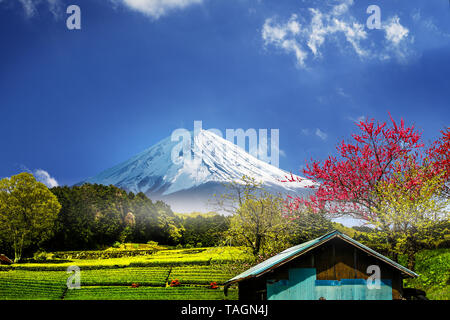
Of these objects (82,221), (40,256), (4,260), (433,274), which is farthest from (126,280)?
(82,221)

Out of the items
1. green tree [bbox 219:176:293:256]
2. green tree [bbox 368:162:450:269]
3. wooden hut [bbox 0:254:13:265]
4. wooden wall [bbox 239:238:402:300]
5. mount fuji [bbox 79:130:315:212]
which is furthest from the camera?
mount fuji [bbox 79:130:315:212]

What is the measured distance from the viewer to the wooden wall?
1523 centimetres

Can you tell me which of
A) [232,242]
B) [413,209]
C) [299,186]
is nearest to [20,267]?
[232,242]

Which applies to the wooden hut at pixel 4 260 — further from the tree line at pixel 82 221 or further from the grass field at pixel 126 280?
the tree line at pixel 82 221

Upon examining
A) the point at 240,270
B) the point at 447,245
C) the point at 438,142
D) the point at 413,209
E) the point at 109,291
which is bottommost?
the point at 109,291

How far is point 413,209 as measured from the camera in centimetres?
2369

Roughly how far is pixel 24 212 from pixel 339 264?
182 feet

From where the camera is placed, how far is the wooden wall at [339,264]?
599 inches

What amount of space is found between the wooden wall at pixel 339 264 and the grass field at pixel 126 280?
46.6 ft

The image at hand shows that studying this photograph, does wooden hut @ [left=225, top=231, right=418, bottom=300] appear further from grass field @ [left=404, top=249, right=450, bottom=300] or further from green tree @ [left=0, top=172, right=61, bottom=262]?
green tree @ [left=0, top=172, right=61, bottom=262]

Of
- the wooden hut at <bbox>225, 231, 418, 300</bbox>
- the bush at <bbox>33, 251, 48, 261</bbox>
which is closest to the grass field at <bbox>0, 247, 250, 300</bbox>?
the bush at <bbox>33, 251, 48, 261</bbox>

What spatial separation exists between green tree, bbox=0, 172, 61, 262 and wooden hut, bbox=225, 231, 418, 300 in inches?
2089
